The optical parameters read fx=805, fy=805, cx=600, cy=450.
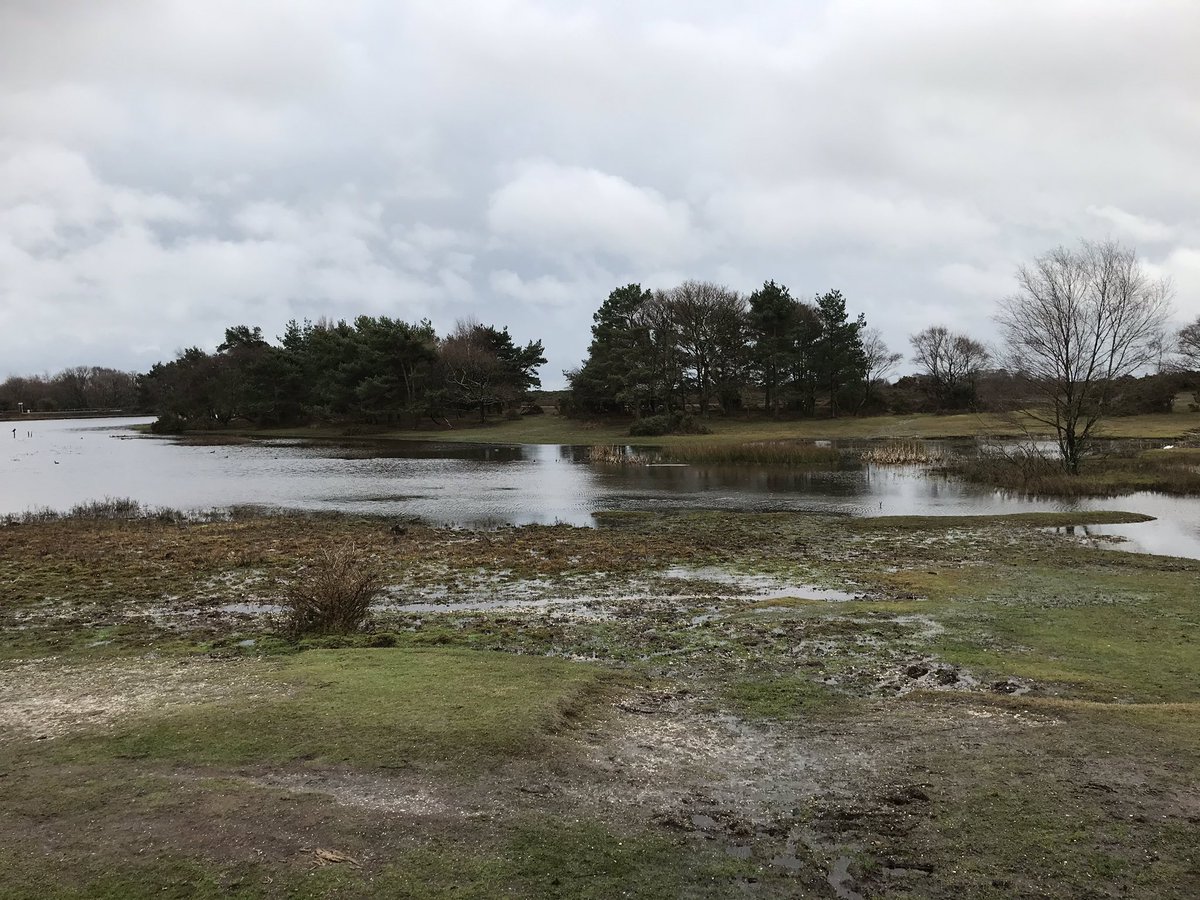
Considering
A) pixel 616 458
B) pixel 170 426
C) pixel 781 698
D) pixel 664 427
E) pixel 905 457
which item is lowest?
pixel 781 698

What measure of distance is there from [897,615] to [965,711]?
199 inches

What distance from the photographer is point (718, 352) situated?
8838 cm

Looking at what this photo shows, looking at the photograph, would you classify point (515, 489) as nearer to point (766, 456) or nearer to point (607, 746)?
point (766, 456)

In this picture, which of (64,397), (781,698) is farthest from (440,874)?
(64,397)

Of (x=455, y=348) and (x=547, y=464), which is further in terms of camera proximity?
(x=455, y=348)

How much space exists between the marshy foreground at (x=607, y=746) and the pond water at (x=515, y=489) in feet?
A: 42.2

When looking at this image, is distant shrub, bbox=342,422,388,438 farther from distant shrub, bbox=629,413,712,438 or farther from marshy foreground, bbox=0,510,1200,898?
marshy foreground, bbox=0,510,1200,898

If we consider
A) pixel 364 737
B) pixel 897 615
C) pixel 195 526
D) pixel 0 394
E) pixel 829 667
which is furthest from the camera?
pixel 0 394

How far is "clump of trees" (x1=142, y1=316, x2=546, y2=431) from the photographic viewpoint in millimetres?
91500

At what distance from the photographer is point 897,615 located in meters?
12.3

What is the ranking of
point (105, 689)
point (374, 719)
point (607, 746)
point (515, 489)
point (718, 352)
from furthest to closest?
point (718, 352), point (515, 489), point (105, 689), point (374, 719), point (607, 746)

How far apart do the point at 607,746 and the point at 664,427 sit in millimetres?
68737

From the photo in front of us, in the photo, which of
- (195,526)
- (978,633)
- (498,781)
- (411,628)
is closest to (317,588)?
(411,628)

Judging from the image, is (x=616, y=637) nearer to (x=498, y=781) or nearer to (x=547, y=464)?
(x=498, y=781)
